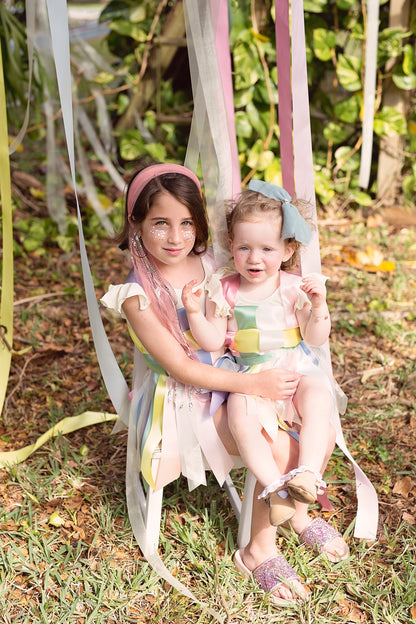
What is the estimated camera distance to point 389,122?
151 inches

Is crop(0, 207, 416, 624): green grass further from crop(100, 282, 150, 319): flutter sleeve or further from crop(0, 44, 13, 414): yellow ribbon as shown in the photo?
crop(100, 282, 150, 319): flutter sleeve

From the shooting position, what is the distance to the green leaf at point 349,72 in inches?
150

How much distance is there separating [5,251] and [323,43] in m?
2.51

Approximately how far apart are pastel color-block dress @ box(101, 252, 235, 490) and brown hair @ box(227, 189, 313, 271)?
8.2 inches

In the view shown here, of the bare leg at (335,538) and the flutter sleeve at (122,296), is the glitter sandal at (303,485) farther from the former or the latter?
the flutter sleeve at (122,296)

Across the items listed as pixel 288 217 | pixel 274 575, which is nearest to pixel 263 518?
pixel 274 575

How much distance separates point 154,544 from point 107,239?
232 centimetres

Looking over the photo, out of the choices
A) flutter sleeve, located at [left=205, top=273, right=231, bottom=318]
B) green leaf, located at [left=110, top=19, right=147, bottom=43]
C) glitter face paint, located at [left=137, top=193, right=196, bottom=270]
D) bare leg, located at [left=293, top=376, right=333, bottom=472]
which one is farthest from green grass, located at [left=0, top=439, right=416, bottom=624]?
green leaf, located at [left=110, top=19, right=147, bottom=43]

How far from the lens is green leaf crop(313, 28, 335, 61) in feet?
12.4

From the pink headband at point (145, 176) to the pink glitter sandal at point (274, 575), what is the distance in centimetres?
99

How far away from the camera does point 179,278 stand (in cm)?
183

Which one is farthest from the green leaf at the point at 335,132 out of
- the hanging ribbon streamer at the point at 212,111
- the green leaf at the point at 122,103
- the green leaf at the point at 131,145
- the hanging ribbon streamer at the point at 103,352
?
the hanging ribbon streamer at the point at 103,352

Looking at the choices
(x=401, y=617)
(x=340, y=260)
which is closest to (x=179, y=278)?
(x=401, y=617)

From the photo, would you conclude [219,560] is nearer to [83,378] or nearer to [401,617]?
[401,617]
